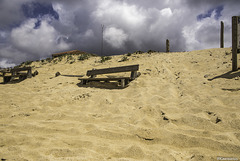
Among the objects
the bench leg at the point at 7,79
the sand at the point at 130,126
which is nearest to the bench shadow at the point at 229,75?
the sand at the point at 130,126

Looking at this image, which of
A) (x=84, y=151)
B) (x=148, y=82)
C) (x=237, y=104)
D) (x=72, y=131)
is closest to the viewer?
(x=84, y=151)

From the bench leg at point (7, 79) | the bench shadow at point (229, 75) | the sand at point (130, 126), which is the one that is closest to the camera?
the sand at point (130, 126)

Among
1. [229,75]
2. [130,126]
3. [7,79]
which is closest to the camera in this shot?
[130,126]

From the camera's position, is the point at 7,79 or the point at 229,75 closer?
the point at 229,75

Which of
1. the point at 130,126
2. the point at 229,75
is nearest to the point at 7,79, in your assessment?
the point at 130,126

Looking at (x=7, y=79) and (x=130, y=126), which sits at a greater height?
(x=7, y=79)

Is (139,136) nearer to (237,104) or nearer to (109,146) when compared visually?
(109,146)

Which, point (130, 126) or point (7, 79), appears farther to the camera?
point (7, 79)

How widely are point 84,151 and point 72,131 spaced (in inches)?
29.1

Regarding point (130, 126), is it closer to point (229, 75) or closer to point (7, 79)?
point (229, 75)

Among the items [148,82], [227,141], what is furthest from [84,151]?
[148,82]

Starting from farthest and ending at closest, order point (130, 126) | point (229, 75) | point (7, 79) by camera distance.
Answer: point (7, 79) < point (229, 75) < point (130, 126)

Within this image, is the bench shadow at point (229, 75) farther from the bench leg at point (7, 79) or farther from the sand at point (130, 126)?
the bench leg at point (7, 79)

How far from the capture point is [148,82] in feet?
18.7
